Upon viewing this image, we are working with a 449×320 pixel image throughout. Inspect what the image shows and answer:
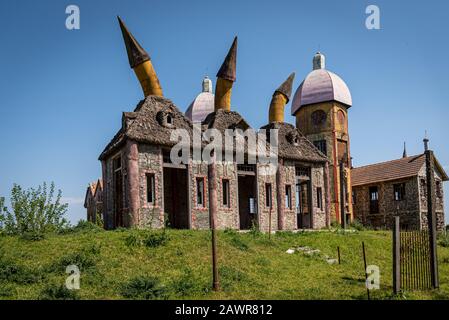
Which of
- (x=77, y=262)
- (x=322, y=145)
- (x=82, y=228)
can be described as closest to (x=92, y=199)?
(x=82, y=228)

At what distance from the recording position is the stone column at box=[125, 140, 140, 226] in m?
20.5

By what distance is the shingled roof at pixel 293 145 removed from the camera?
27.6m

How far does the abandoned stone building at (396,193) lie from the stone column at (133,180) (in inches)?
801

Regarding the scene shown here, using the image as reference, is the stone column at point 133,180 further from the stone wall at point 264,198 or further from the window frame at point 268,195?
the window frame at point 268,195

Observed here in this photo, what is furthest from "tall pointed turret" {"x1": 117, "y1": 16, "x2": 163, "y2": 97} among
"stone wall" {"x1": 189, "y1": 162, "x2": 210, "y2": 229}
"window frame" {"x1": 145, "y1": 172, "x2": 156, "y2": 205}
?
"window frame" {"x1": 145, "y1": 172, "x2": 156, "y2": 205}

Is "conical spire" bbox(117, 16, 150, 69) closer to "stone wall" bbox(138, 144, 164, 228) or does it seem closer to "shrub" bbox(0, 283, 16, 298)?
"stone wall" bbox(138, 144, 164, 228)

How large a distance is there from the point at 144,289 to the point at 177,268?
2589mm

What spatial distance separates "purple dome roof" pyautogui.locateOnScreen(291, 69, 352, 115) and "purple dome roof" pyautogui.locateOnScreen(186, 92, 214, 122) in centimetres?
720

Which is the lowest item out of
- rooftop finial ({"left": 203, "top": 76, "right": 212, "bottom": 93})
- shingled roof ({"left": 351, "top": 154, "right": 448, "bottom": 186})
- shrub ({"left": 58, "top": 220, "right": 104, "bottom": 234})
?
shrub ({"left": 58, "top": 220, "right": 104, "bottom": 234})

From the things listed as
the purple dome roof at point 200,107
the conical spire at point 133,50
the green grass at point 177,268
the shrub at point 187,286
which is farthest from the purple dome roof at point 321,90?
the shrub at point 187,286

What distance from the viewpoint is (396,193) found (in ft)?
111

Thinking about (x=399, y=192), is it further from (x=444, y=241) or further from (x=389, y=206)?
(x=444, y=241)

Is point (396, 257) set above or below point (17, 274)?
above
